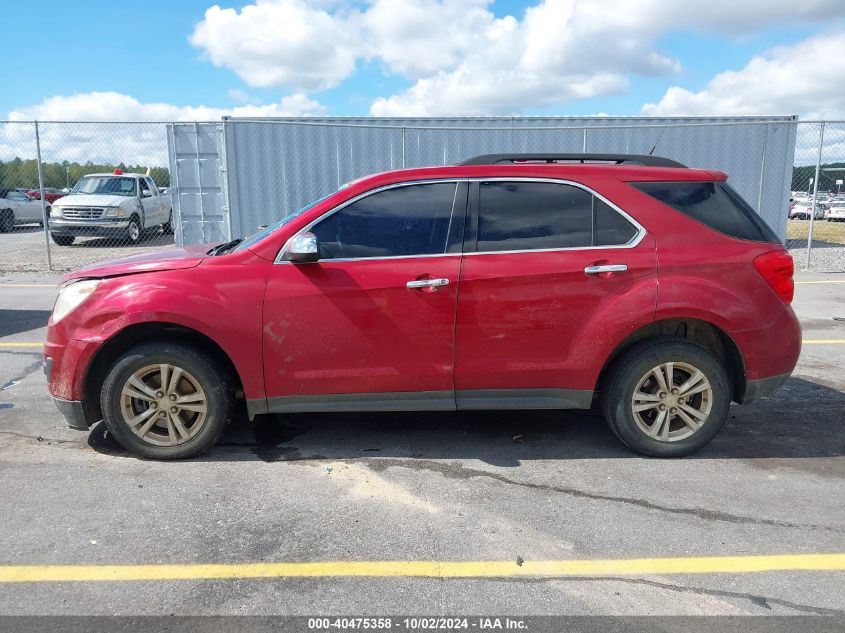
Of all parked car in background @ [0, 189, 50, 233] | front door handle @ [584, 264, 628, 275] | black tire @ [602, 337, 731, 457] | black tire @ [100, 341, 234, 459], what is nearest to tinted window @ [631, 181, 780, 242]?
front door handle @ [584, 264, 628, 275]

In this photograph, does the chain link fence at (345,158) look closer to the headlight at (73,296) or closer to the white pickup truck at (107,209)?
→ the white pickup truck at (107,209)

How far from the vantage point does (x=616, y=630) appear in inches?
99.6

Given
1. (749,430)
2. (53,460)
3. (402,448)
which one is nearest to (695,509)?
Answer: (749,430)

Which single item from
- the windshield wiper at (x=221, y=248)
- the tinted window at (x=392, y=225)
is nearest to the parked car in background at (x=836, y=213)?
the tinted window at (x=392, y=225)

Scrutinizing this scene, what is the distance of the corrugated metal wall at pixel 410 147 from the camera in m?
13.4

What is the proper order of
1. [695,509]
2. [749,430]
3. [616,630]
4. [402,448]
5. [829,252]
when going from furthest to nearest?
[829,252], [749,430], [402,448], [695,509], [616,630]

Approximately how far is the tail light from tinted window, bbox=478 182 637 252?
805 millimetres

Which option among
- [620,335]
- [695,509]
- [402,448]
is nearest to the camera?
[695,509]

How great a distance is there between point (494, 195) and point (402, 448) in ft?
5.76

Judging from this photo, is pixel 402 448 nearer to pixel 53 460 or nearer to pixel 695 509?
pixel 695 509

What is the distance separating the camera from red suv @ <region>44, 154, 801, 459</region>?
385cm

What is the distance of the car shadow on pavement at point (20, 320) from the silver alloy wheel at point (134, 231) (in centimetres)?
865

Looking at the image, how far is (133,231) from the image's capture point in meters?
Result: 17.2

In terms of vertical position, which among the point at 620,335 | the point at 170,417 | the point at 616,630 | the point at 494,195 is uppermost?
the point at 494,195
